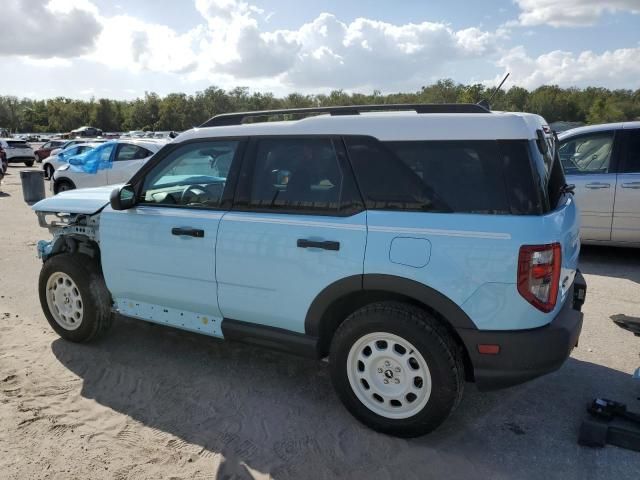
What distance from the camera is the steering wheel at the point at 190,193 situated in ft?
12.6

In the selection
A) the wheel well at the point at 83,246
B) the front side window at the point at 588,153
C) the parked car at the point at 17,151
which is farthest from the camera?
the parked car at the point at 17,151

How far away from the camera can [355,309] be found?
338 cm

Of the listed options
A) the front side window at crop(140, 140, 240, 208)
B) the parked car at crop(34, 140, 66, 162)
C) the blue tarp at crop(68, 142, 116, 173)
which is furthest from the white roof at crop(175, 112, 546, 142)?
the parked car at crop(34, 140, 66, 162)

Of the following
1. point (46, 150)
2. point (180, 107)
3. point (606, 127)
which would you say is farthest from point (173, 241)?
point (180, 107)

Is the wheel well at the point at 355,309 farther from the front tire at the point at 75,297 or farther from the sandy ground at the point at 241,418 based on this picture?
the front tire at the point at 75,297

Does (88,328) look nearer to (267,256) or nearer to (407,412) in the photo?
(267,256)

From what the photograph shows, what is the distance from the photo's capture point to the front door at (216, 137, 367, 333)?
3148 millimetres

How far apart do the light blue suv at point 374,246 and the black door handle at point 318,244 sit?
0.04 ft

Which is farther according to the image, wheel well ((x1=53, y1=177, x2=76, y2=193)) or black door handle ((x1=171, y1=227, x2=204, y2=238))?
wheel well ((x1=53, y1=177, x2=76, y2=193))

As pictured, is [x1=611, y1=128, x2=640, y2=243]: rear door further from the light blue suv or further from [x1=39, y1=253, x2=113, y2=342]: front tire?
[x1=39, y1=253, x2=113, y2=342]: front tire

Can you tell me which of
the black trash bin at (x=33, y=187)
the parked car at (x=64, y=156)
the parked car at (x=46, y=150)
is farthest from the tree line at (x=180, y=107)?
the black trash bin at (x=33, y=187)

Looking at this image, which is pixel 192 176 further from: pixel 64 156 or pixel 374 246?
pixel 64 156

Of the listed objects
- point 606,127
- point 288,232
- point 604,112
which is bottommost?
point 288,232

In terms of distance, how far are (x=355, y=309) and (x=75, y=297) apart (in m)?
2.54
